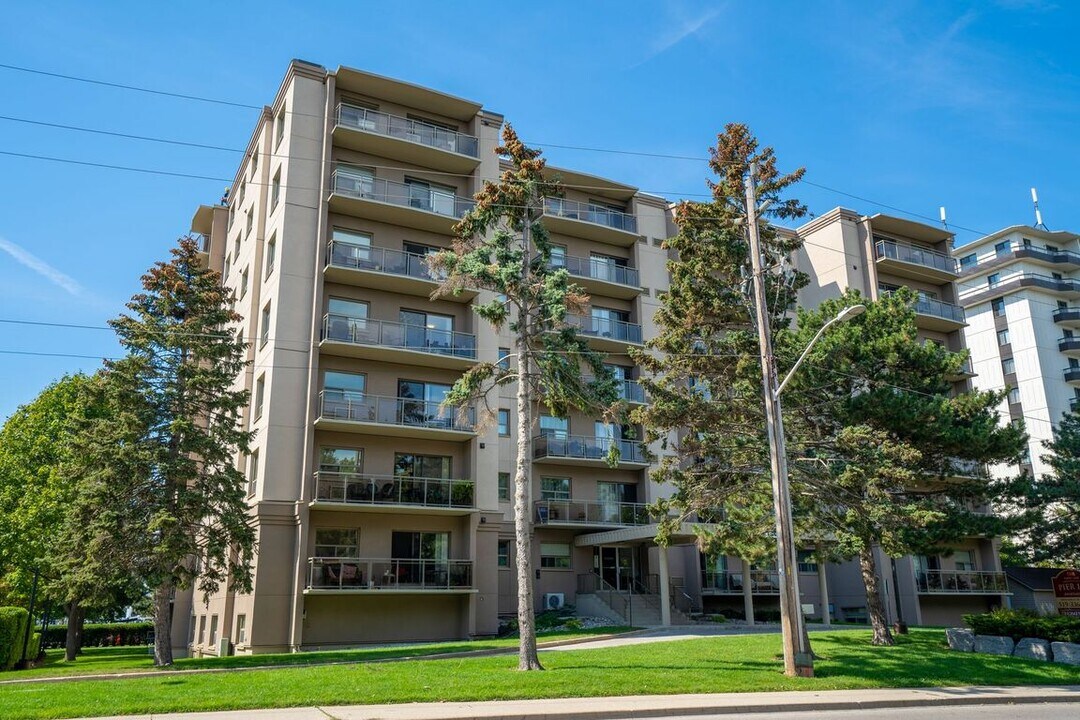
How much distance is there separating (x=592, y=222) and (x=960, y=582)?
2498 cm

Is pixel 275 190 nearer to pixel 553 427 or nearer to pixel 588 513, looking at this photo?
pixel 553 427

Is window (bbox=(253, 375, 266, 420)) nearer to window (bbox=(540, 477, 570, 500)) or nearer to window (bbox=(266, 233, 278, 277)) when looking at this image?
window (bbox=(266, 233, 278, 277))

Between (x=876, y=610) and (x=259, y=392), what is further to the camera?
(x=259, y=392)

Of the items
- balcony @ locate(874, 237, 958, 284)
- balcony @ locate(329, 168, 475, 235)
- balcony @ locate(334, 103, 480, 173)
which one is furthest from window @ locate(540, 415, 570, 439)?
balcony @ locate(874, 237, 958, 284)

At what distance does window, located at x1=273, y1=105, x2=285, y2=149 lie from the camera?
34.3 metres

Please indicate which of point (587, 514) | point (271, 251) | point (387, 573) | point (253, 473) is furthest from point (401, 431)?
point (271, 251)

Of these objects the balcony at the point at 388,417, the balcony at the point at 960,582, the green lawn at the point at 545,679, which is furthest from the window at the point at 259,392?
the balcony at the point at 960,582

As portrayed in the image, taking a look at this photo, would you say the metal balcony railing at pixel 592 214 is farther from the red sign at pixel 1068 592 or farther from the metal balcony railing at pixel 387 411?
the red sign at pixel 1068 592

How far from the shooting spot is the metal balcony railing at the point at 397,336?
31.1 metres

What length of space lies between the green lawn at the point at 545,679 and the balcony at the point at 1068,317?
1890 inches

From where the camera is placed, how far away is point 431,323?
34.2 metres

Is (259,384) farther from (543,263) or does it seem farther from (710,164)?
(710,164)

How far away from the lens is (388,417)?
31344 millimetres

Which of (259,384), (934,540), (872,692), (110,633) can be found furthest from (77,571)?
Result: (110,633)
